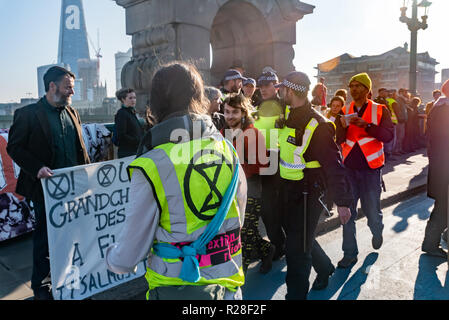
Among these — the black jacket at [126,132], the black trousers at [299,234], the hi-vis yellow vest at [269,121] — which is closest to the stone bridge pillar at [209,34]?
the black jacket at [126,132]

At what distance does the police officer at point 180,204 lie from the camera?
1553 mm

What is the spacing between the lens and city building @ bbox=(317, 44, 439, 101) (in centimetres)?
4450

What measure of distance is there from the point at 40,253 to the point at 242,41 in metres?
6.29

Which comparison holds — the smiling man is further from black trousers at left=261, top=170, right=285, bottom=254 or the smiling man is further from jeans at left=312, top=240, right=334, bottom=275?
jeans at left=312, top=240, right=334, bottom=275

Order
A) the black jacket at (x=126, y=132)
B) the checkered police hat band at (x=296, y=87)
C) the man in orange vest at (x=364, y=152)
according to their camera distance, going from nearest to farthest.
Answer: the checkered police hat band at (x=296, y=87), the man in orange vest at (x=364, y=152), the black jacket at (x=126, y=132)

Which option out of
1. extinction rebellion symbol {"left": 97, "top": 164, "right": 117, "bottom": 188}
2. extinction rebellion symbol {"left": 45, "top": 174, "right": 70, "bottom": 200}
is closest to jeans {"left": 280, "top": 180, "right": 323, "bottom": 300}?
extinction rebellion symbol {"left": 97, "top": 164, "right": 117, "bottom": 188}

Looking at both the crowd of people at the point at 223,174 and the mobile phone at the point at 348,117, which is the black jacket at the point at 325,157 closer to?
the crowd of people at the point at 223,174

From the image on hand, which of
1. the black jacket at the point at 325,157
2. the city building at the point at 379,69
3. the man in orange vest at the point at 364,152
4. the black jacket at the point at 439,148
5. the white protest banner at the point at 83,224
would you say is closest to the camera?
the black jacket at the point at 325,157

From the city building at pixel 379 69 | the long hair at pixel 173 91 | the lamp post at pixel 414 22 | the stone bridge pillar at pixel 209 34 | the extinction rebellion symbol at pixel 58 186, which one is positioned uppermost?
the city building at pixel 379 69

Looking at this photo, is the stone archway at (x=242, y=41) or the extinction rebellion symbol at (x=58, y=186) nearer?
the extinction rebellion symbol at (x=58, y=186)

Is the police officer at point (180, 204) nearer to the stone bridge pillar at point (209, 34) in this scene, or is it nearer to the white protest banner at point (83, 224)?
the white protest banner at point (83, 224)

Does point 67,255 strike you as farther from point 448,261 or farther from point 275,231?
point 448,261

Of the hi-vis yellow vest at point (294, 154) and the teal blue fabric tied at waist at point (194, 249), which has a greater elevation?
the hi-vis yellow vest at point (294, 154)
